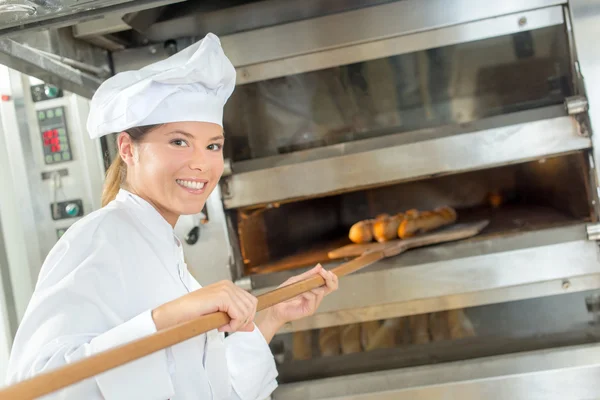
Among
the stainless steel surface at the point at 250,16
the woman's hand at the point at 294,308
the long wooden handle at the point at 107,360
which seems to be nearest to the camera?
the long wooden handle at the point at 107,360

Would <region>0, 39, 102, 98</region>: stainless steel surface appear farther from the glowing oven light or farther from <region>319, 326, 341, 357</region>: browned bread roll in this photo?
<region>319, 326, 341, 357</region>: browned bread roll

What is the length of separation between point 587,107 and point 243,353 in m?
1.13

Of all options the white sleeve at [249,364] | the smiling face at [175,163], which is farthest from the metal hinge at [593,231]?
the smiling face at [175,163]

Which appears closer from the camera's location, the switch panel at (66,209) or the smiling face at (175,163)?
the smiling face at (175,163)

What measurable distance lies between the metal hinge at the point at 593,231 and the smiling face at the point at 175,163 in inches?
41.9

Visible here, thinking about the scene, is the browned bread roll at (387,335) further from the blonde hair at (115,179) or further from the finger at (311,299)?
the blonde hair at (115,179)

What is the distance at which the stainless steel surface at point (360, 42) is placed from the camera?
1.77m

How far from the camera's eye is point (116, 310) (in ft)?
3.75

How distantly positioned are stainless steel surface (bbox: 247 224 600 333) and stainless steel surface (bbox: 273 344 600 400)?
6.8 inches

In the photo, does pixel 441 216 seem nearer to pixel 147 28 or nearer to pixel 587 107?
pixel 587 107

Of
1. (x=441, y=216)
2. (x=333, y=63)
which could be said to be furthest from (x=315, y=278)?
(x=441, y=216)

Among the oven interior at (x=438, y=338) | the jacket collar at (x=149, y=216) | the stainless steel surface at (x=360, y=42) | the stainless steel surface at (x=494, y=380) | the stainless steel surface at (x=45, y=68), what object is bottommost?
the stainless steel surface at (x=494, y=380)

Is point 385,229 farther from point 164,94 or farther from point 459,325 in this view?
point 164,94

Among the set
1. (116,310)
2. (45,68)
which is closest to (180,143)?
(116,310)
